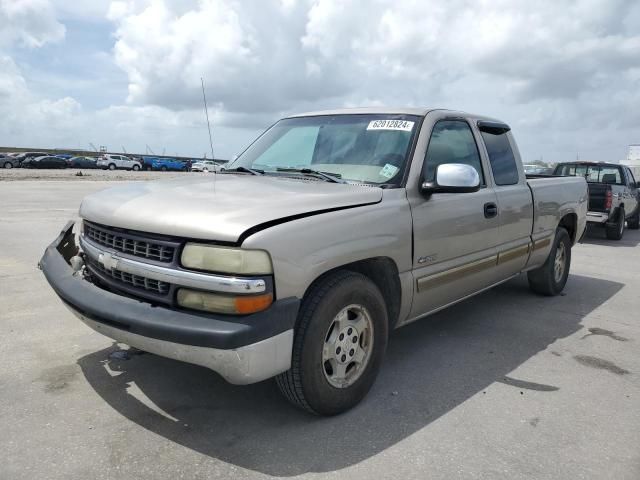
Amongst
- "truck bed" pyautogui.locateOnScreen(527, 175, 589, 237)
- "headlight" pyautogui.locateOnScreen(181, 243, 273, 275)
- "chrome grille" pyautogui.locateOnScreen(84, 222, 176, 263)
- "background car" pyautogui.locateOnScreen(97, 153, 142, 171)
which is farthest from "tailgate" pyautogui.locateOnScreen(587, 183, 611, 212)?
"background car" pyautogui.locateOnScreen(97, 153, 142, 171)

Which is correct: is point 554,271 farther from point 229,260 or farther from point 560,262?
point 229,260

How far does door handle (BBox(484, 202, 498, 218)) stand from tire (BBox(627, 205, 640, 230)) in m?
11.1

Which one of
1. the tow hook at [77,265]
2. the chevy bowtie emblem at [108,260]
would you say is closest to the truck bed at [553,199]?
the chevy bowtie emblem at [108,260]

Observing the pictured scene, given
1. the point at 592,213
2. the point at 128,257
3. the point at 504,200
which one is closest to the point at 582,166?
the point at 592,213

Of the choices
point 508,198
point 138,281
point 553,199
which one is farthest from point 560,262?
point 138,281

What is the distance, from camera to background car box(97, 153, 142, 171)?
2231 inches

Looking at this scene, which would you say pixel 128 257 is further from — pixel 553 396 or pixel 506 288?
pixel 506 288

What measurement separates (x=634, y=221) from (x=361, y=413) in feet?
45.1

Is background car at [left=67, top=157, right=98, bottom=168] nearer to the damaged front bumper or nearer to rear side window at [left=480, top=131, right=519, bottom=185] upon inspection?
rear side window at [left=480, top=131, right=519, bottom=185]

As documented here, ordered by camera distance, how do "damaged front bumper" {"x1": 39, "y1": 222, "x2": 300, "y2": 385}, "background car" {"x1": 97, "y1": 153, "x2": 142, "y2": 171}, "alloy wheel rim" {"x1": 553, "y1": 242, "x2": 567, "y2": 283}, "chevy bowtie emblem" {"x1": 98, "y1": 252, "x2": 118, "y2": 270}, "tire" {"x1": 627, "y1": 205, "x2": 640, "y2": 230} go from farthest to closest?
1. "background car" {"x1": 97, "y1": 153, "x2": 142, "y2": 171}
2. "tire" {"x1": 627, "y1": 205, "x2": 640, "y2": 230}
3. "alloy wheel rim" {"x1": 553, "y1": 242, "x2": 567, "y2": 283}
4. "chevy bowtie emblem" {"x1": 98, "y1": 252, "x2": 118, "y2": 270}
5. "damaged front bumper" {"x1": 39, "y1": 222, "x2": 300, "y2": 385}

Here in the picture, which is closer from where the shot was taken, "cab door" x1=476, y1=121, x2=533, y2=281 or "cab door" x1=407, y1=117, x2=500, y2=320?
"cab door" x1=407, y1=117, x2=500, y2=320

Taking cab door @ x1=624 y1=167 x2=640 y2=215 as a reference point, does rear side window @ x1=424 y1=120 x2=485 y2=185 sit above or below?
above

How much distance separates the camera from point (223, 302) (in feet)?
8.23

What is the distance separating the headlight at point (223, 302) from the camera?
2488 mm
